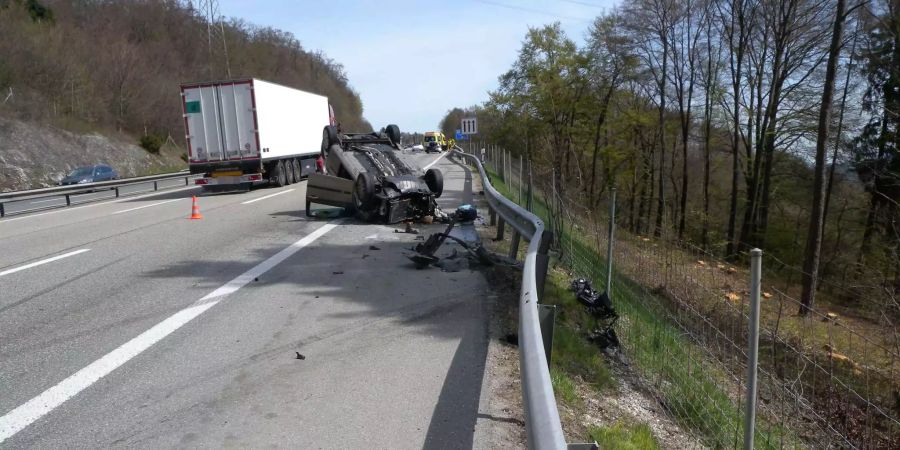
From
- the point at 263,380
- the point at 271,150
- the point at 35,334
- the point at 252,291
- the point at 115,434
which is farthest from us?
the point at 271,150

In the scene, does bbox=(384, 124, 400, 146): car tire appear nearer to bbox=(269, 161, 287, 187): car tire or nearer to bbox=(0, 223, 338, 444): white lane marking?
bbox=(0, 223, 338, 444): white lane marking

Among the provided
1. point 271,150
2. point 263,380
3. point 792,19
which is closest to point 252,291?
point 263,380

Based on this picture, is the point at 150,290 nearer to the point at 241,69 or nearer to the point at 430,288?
the point at 430,288

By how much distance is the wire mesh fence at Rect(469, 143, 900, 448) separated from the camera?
4848 mm

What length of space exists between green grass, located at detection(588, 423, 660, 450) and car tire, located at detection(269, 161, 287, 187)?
20695 mm

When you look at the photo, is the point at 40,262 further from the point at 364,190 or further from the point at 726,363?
the point at 726,363

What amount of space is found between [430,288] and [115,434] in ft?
13.4

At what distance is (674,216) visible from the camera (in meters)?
35.5

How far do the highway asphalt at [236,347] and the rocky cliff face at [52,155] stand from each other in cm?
2382

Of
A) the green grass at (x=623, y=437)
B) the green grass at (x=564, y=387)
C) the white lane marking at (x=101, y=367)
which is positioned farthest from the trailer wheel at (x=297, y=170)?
the green grass at (x=623, y=437)

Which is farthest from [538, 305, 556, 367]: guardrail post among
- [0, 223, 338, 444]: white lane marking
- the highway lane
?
the highway lane

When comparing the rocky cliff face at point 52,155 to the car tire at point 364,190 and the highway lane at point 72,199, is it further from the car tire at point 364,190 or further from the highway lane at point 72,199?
the car tire at point 364,190

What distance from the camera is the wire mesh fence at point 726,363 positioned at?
4.85 metres

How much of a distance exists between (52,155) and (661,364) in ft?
117
